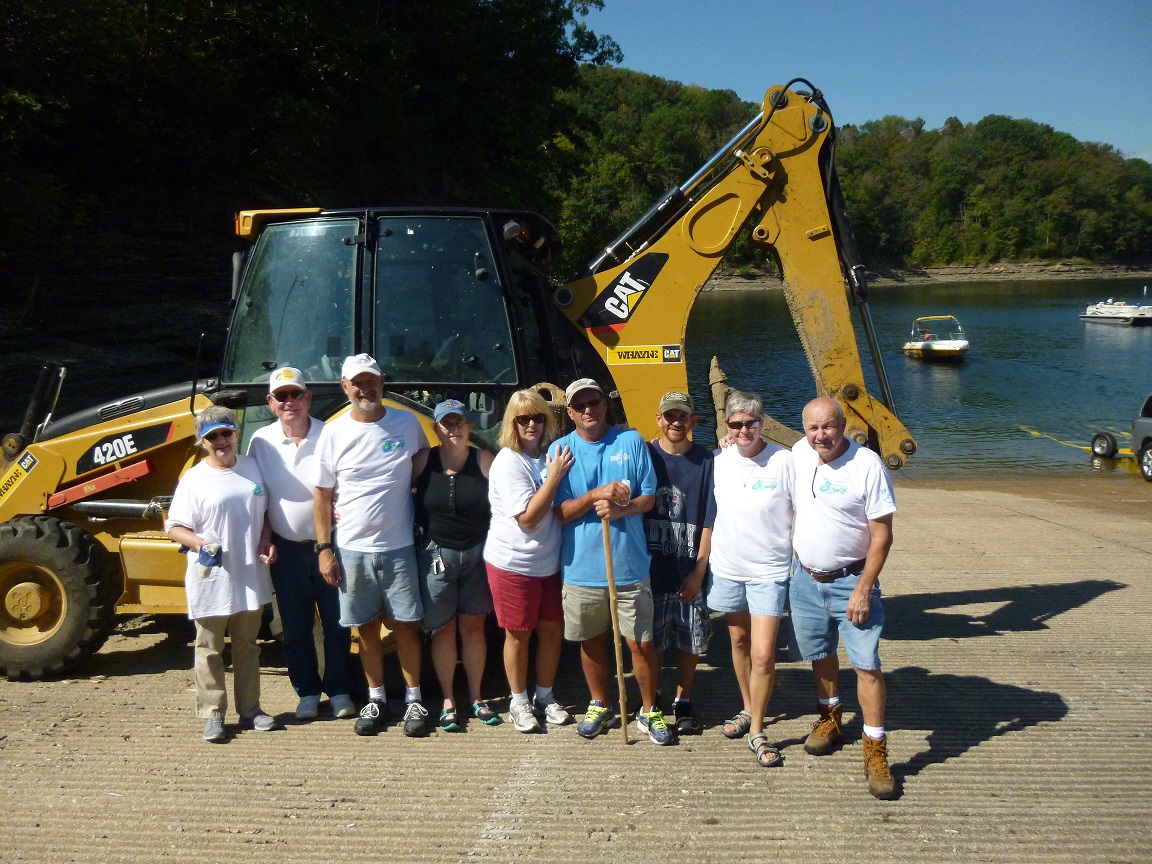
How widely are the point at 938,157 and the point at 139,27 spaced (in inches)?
5534

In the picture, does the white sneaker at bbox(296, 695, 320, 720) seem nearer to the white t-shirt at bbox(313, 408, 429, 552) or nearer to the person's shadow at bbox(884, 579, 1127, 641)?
the white t-shirt at bbox(313, 408, 429, 552)

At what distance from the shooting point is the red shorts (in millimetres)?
4453

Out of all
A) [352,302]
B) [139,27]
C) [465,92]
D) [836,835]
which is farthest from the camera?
[465,92]

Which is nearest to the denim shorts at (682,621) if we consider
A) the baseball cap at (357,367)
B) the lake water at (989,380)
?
the baseball cap at (357,367)

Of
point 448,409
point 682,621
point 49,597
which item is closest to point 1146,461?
point 682,621

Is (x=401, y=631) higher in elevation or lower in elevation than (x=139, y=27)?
lower

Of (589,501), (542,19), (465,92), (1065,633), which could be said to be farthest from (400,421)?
(542,19)

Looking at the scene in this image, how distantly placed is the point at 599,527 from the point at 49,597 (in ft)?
11.7

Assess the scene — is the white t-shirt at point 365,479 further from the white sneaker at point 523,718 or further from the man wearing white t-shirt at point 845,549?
the man wearing white t-shirt at point 845,549

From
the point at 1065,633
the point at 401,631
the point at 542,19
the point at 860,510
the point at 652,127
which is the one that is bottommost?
the point at 1065,633

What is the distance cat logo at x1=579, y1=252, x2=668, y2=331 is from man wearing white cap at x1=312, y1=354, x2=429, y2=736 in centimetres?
206

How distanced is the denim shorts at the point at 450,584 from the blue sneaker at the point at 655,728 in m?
0.99

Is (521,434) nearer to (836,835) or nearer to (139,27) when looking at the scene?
(836,835)

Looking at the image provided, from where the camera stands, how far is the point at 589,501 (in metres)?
4.29
